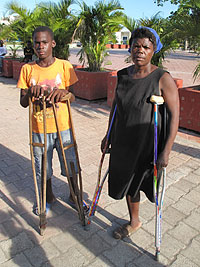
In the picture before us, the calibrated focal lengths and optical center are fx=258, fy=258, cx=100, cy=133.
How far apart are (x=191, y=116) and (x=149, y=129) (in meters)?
3.60

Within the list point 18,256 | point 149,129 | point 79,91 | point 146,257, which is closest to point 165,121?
point 149,129

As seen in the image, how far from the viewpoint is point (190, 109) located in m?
5.39

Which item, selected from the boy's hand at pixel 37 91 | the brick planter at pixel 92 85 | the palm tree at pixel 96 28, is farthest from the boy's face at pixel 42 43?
the palm tree at pixel 96 28

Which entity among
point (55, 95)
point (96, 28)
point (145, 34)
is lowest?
point (55, 95)

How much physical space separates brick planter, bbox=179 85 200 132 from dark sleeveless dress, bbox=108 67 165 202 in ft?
11.1

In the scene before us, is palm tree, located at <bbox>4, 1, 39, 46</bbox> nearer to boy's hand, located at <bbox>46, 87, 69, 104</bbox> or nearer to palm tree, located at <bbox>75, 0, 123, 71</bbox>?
palm tree, located at <bbox>75, 0, 123, 71</bbox>

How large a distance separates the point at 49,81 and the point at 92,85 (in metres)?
5.60

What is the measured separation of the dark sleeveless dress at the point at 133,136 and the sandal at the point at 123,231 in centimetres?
42

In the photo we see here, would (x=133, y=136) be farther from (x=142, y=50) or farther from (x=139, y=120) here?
(x=142, y=50)

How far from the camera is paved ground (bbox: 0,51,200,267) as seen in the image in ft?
7.78

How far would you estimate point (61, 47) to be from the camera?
967 centimetres

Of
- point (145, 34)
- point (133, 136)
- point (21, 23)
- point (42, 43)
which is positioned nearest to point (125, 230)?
point (133, 136)

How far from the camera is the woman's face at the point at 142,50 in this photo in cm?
207

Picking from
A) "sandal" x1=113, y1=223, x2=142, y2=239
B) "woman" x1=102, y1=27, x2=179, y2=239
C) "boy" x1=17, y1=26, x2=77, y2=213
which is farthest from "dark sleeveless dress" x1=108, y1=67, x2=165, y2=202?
"boy" x1=17, y1=26, x2=77, y2=213
